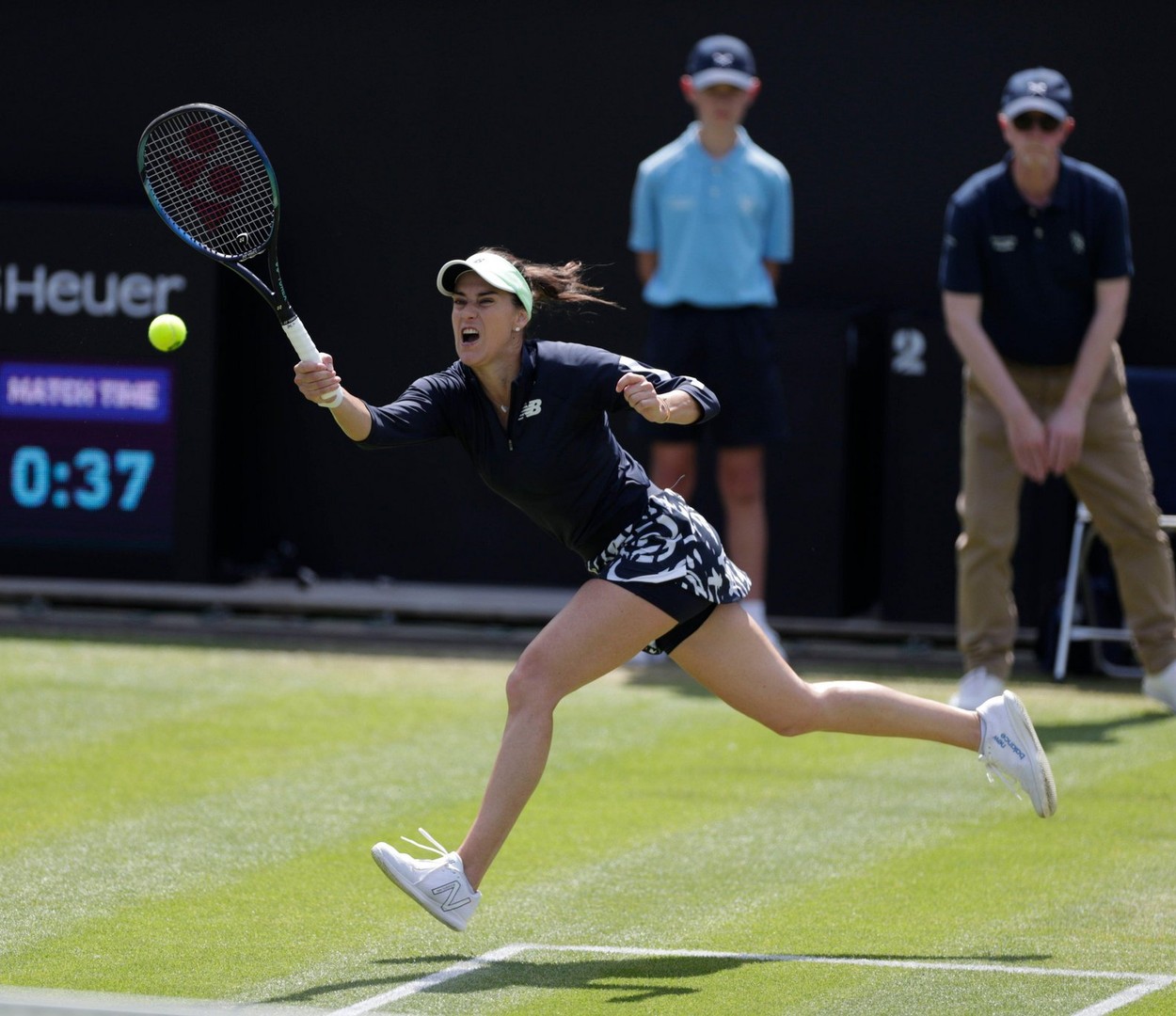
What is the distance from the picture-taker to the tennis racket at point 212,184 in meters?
5.49

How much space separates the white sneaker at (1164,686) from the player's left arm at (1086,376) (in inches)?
35.5

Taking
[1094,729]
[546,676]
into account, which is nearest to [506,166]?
[1094,729]

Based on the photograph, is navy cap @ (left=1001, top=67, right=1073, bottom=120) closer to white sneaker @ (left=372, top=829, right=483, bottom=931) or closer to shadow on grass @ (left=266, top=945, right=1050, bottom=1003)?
shadow on grass @ (left=266, top=945, right=1050, bottom=1003)

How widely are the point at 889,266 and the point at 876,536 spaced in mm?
1379

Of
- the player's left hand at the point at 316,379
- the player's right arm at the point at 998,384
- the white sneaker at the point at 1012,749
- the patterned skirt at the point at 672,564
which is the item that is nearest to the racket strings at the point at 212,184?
the player's left hand at the point at 316,379

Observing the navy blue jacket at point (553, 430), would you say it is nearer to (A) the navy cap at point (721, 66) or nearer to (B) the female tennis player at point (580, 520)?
(B) the female tennis player at point (580, 520)

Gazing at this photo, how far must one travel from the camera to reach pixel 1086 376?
26.3ft

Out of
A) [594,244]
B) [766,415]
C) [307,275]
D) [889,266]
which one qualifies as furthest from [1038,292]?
[307,275]

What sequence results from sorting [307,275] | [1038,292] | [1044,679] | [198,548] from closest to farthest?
[1038,292] < [1044,679] < [198,548] < [307,275]

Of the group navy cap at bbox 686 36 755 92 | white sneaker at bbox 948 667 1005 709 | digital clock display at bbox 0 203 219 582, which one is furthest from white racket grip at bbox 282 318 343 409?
digital clock display at bbox 0 203 219 582

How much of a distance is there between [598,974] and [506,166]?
6746mm

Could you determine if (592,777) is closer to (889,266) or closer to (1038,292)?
(1038,292)

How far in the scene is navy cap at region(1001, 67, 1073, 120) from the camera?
7840 millimetres

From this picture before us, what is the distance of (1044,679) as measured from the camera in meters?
9.19
